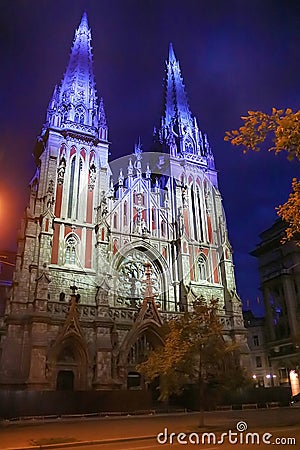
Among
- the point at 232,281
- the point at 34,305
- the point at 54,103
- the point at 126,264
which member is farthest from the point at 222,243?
the point at 54,103

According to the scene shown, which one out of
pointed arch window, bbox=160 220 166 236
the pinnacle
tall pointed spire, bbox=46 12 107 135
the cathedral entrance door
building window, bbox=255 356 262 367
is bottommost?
the cathedral entrance door

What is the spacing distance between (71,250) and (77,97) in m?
18.0

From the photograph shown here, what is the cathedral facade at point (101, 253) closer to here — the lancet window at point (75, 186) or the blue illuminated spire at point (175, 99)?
the lancet window at point (75, 186)

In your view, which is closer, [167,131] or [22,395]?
[22,395]

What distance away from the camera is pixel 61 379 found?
25.9m

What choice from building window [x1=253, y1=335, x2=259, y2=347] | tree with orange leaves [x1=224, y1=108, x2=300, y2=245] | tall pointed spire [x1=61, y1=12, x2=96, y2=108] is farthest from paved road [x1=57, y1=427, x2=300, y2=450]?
building window [x1=253, y1=335, x2=259, y2=347]

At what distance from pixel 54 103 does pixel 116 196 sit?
11.6 metres

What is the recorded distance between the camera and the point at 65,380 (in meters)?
25.9

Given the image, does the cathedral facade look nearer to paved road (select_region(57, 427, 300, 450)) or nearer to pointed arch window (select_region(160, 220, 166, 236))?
pointed arch window (select_region(160, 220, 166, 236))

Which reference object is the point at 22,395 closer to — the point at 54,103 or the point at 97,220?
the point at 97,220

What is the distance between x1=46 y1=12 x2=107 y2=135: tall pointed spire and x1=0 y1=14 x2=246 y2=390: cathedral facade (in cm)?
14

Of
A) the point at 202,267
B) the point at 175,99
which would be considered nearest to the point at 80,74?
the point at 175,99

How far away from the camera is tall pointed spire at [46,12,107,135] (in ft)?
119

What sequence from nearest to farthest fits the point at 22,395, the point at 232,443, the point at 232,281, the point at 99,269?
the point at 232,443 → the point at 22,395 → the point at 99,269 → the point at 232,281
